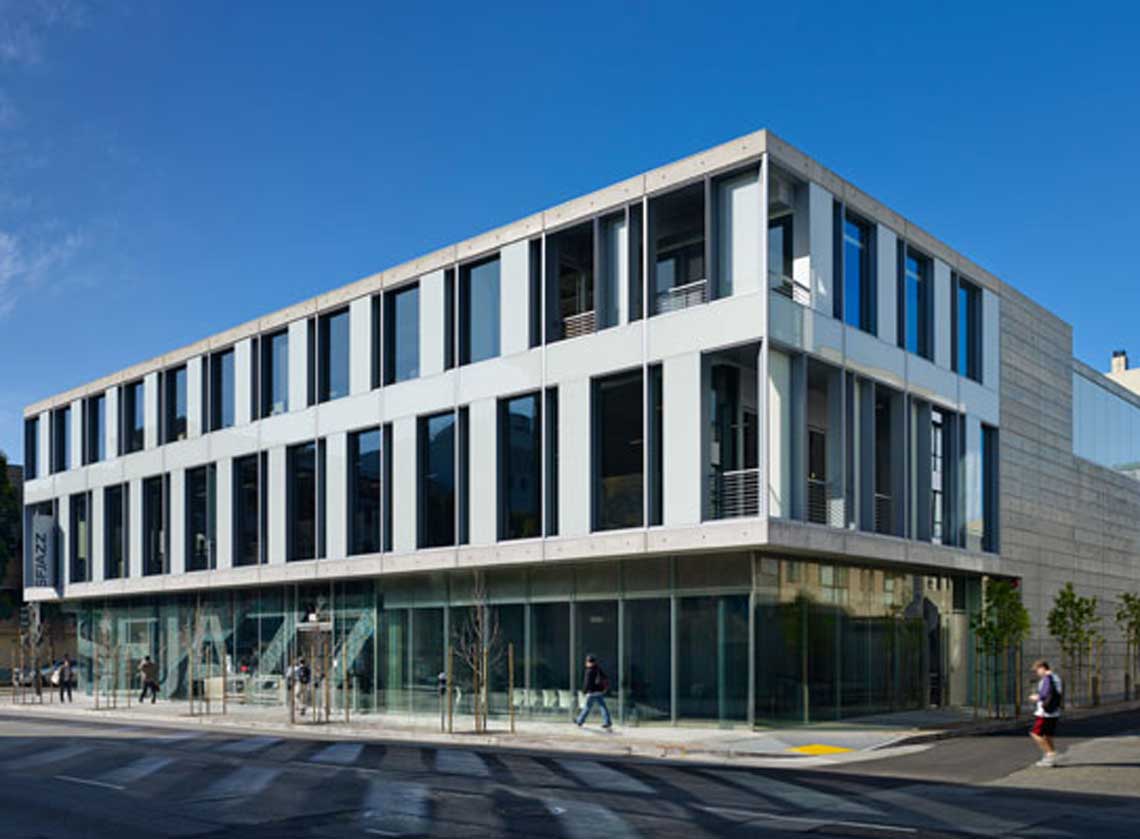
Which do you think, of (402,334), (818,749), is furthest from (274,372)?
(818,749)

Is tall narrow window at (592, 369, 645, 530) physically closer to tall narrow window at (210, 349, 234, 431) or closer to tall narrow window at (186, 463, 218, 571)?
tall narrow window at (210, 349, 234, 431)

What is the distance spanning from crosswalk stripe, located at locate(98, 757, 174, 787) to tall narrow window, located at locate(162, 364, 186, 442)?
2358 centimetres

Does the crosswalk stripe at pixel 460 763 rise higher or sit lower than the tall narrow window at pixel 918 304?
lower

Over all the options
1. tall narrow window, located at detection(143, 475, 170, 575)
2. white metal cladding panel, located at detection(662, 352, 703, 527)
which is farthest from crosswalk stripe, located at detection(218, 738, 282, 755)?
tall narrow window, located at detection(143, 475, 170, 575)

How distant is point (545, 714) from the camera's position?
97.2ft

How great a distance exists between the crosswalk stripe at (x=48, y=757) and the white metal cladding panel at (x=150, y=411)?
21.9 metres

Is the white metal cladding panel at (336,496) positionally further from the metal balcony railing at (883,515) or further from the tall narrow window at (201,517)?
the metal balcony railing at (883,515)

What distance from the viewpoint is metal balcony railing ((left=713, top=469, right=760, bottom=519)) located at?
85.0ft

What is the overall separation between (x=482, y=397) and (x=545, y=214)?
198 inches

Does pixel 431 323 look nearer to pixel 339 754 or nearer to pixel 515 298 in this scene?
pixel 515 298

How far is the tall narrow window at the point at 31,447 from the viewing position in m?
53.4

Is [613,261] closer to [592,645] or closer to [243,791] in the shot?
[592,645]

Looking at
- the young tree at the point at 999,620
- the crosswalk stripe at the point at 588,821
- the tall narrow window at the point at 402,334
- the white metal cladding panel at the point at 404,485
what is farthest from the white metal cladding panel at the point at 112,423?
the crosswalk stripe at the point at 588,821

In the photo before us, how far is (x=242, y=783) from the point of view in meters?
17.9
